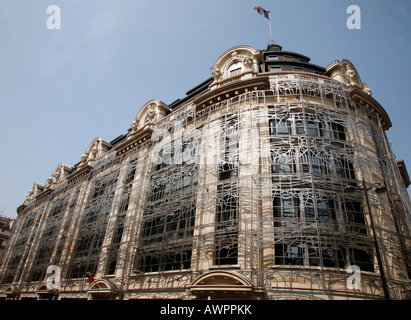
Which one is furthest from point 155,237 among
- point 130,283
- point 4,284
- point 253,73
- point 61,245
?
point 4,284

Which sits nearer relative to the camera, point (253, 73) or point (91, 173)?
point (253, 73)

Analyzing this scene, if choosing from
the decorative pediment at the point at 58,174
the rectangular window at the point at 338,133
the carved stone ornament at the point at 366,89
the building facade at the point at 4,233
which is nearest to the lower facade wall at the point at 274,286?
the rectangular window at the point at 338,133

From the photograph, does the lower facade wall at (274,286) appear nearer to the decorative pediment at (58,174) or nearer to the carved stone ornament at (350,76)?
the carved stone ornament at (350,76)

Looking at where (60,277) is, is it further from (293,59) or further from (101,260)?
(293,59)

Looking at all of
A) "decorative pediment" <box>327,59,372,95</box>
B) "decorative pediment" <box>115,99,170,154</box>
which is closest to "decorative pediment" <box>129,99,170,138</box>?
"decorative pediment" <box>115,99,170,154</box>

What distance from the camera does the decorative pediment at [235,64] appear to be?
19344 millimetres

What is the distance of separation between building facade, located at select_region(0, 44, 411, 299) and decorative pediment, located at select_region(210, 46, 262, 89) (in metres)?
0.10

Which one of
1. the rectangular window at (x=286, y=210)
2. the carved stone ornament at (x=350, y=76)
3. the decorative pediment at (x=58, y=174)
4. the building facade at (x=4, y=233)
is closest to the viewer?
the rectangular window at (x=286, y=210)

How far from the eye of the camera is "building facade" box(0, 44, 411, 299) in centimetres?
1195

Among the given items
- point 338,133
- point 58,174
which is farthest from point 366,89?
point 58,174

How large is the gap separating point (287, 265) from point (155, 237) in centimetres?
808

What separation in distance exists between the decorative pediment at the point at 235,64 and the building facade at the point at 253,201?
0.33 ft

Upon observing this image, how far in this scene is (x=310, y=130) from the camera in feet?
54.4

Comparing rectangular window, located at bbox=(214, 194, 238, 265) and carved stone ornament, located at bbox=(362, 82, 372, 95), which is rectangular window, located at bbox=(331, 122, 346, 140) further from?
rectangular window, located at bbox=(214, 194, 238, 265)
